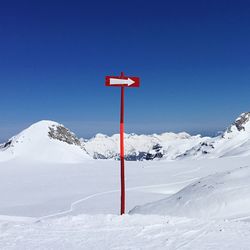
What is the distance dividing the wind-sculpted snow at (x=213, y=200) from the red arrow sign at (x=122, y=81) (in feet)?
13.4

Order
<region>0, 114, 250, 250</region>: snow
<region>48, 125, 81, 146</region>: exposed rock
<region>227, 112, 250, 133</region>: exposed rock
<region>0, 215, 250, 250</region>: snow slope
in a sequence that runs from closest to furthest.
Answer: <region>0, 215, 250, 250</region>: snow slope < <region>0, 114, 250, 250</region>: snow < <region>48, 125, 81, 146</region>: exposed rock < <region>227, 112, 250, 133</region>: exposed rock

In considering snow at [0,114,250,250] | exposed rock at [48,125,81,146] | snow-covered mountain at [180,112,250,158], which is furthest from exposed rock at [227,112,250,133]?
snow at [0,114,250,250]

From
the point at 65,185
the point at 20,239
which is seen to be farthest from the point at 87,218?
the point at 65,185

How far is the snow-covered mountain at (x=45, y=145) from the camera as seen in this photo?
3491 centimetres

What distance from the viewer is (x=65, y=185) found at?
78.7 feet

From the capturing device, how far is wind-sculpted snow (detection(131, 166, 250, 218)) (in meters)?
11.2

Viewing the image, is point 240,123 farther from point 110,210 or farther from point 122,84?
point 122,84

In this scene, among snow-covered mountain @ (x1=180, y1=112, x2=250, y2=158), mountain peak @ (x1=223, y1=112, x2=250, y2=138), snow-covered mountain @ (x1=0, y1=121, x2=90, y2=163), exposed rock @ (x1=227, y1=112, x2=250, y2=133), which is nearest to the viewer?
snow-covered mountain @ (x1=0, y1=121, x2=90, y2=163)

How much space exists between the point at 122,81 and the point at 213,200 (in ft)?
14.8

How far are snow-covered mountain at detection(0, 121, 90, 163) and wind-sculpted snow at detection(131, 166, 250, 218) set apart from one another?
23008 mm

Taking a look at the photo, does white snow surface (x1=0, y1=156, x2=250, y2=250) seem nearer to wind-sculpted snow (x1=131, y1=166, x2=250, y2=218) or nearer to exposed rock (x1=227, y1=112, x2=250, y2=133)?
wind-sculpted snow (x1=131, y1=166, x2=250, y2=218)

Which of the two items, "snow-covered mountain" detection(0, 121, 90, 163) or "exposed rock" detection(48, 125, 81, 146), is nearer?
"snow-covered mountain" detection(0, 121, 90, 163)

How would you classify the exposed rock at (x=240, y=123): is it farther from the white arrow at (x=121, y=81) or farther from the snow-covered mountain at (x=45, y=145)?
the white arrow at (x=121, y=81)

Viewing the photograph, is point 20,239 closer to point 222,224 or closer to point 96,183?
point 222,224
